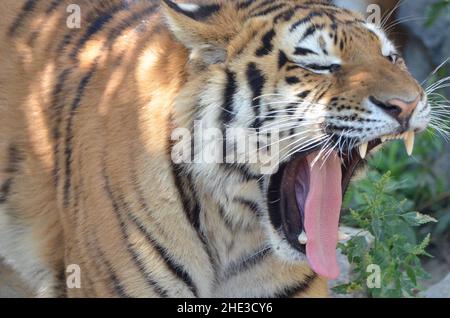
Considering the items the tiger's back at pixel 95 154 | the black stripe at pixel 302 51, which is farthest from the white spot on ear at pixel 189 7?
the black stripe at pixel 302 51

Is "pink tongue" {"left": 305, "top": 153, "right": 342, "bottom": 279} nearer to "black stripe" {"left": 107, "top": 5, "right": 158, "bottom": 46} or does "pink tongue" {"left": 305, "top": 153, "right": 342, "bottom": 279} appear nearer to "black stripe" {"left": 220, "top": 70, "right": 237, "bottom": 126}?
"black stripe" {"left": 220, "top": 70, "right": 237, "bottom": 126}

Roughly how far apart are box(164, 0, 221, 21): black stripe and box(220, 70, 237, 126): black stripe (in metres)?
0.21

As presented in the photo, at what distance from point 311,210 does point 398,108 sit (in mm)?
435

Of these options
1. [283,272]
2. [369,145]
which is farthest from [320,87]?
[283,272]

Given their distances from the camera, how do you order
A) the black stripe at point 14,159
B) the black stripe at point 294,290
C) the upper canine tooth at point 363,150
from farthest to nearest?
the black stripe at point 14,159 < the black stripe at point 294,290 < the upper canine tooth at point 363,150

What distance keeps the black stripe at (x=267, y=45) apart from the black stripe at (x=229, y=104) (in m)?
0.11

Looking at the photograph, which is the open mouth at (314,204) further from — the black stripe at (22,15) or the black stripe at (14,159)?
the black stripe at (22,15)

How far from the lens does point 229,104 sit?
2.52 meters

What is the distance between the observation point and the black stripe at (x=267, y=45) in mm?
2541

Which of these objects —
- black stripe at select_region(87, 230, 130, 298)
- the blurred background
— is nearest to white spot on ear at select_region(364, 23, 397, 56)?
black stripe at select_region(87, 230, 130, 298)

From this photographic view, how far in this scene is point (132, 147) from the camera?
2658 millimetres

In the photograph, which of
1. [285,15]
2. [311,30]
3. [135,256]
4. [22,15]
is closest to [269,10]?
[285,15]
